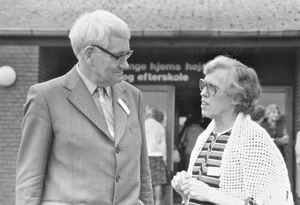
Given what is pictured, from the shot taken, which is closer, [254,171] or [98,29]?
[98,29]

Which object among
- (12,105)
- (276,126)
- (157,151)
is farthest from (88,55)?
(12,105)

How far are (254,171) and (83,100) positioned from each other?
0.94 metres

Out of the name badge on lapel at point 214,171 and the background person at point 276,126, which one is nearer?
the name badge on lapel at point 214,171

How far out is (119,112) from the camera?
3.05m

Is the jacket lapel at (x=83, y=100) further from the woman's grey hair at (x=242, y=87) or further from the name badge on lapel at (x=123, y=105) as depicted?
the woman's grey hair at (x=242, y=87)

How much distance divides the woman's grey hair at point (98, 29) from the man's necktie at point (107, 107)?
28cm

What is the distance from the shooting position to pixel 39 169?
2.82 m

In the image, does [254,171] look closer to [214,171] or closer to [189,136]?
[214,171]

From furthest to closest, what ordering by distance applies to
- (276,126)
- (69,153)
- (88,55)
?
(276,126)
(88,55)
(69,153)

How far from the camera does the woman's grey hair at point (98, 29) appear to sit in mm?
2867

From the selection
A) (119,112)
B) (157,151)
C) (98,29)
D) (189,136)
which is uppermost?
(98,29)

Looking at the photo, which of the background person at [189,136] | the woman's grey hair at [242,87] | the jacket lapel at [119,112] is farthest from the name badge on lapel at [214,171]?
the background person at [189,136]

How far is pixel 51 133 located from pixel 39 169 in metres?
0.18

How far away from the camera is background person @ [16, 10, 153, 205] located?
2.83m
